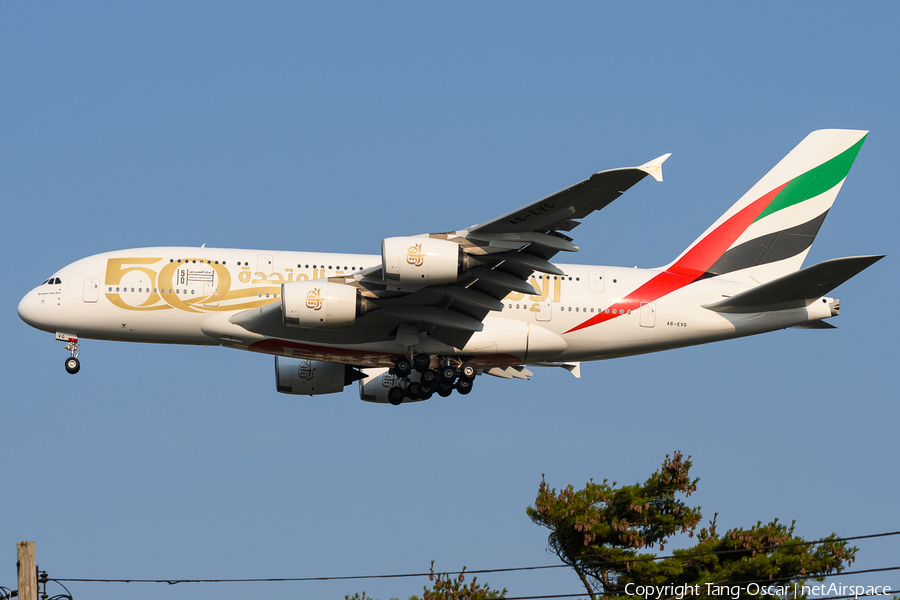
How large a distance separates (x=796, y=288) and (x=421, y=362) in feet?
33.8

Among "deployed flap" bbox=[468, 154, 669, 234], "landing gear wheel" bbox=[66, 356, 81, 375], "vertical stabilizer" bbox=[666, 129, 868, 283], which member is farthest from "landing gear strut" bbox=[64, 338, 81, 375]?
"vertical stabilizer" bbox=[666, 129, 868, 283]

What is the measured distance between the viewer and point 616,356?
30484 mm

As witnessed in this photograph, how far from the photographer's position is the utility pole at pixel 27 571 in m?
16.7

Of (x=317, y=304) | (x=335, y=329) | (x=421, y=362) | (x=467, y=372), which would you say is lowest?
(x=467, y=372)

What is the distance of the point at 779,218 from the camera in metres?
32.7

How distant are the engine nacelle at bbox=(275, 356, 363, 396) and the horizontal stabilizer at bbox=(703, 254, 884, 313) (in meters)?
11.5

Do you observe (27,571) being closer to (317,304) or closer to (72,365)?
(317,304)

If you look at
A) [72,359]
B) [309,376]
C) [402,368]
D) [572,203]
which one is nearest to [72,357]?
[72,359]

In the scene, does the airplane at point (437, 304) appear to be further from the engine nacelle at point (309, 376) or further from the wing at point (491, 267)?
the engine nacelle at point (309, 376)

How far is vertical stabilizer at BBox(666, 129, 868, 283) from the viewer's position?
31625 mm

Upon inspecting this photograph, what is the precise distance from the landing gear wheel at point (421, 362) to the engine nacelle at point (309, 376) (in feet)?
16.3

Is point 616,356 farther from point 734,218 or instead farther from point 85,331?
point 85,331

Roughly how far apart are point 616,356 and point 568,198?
7925mm

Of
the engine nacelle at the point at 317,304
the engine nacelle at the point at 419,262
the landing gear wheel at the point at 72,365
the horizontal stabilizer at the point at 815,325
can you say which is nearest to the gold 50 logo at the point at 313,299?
the engine nacelle at the point at 317,304
